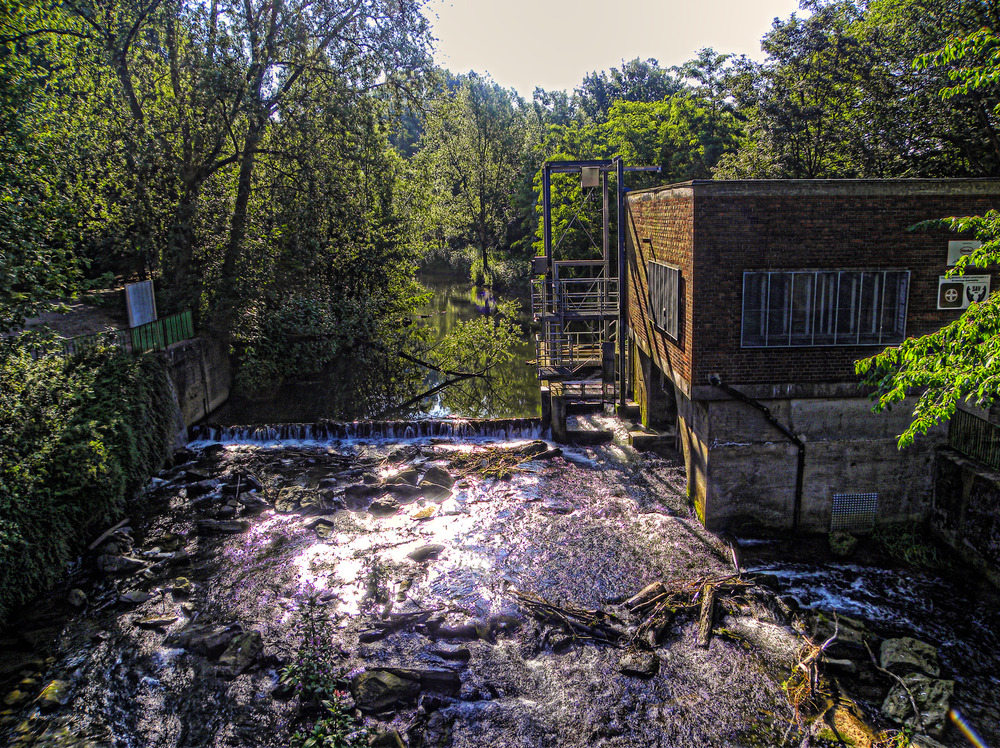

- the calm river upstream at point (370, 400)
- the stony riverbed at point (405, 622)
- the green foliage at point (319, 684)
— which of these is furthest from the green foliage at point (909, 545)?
the calm river upstream at point (370, 400)

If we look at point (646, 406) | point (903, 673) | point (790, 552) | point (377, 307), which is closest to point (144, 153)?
point (377, 307)

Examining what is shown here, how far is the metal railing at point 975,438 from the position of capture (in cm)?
1193

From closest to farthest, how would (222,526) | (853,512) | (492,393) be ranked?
1. (853,512)
2. (222,526)
3. (492,393)

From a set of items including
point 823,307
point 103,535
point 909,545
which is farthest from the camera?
point 103,535

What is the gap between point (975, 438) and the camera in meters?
12.5

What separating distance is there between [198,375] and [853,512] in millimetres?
19428

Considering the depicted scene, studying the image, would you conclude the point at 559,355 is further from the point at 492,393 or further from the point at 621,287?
the point at 492,393

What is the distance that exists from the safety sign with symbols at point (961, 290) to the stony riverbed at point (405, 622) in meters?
6.42

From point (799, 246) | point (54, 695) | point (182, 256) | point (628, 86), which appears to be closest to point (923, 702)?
point (799, 246)

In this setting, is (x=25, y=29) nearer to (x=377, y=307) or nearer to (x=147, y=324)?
(x=147, y=324)

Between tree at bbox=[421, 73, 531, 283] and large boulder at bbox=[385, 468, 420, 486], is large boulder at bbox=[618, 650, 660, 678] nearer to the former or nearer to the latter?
→ large boulder at bbox=[385, 468, 420, 486]

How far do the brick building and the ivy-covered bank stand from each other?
40.4 ft

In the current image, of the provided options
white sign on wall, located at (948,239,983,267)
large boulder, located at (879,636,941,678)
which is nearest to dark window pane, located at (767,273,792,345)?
white sign on wall, located at (948,239,983,267)

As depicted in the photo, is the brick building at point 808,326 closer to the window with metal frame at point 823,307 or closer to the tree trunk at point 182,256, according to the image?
the window with metal frame at point 823,307
